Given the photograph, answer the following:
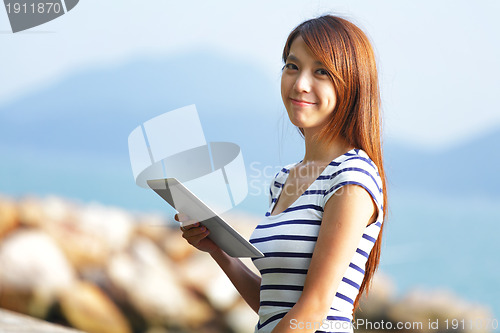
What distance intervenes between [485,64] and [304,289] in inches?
155

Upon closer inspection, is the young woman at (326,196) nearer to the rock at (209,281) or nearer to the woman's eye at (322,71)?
the woman's eye at (322,71)

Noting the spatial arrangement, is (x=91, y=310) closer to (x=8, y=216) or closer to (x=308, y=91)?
(x=8, y=216)

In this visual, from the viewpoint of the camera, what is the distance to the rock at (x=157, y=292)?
175 inches

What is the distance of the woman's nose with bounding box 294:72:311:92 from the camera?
1.19 metres

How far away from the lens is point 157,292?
178 inches

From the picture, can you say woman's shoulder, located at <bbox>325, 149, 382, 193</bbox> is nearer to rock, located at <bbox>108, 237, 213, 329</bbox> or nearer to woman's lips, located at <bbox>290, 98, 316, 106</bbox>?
woman's lips, located at <bbox>290, 98, 316, 106</bbox>

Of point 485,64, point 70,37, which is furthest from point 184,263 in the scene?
point 485,64

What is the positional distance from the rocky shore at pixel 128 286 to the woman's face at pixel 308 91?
3.30 meters

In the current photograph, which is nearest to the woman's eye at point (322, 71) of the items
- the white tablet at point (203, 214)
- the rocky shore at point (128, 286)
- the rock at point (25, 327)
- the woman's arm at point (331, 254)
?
the woman's arm at point (331, 254)

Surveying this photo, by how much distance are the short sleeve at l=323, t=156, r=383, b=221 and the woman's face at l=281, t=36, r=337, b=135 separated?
0.42ft

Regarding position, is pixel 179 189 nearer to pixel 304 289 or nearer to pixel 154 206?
pixel 304 289

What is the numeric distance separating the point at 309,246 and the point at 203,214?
0.70 feet

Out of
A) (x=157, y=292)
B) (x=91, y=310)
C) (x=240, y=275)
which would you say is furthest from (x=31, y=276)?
(x=240, y=275)

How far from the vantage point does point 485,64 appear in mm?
4500
